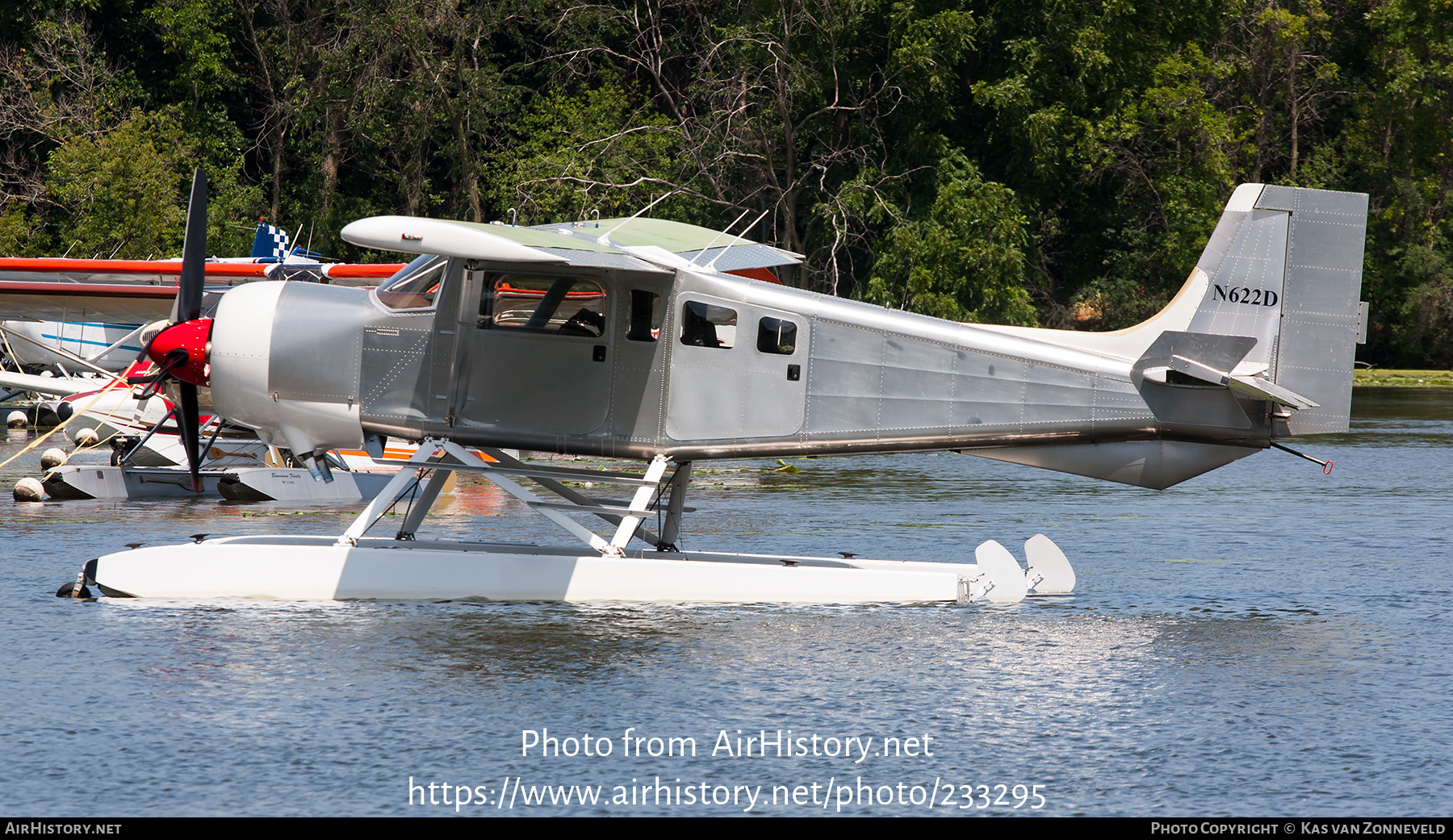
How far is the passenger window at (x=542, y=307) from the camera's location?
982cm

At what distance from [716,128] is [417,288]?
28.9 metres

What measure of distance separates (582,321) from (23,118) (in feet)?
135

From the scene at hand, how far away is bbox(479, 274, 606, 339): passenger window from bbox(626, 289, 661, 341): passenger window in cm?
21

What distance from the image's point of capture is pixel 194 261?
414 inches

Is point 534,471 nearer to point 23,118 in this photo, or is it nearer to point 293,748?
point 293,748

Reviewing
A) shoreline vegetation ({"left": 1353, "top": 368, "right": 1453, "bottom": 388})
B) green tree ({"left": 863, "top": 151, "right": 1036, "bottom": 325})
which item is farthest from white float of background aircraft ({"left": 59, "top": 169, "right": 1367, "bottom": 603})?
shoreline vegetation ({"left": 1353, "top": 368, "right": 1453, "bottom": 388})

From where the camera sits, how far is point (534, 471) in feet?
33.8

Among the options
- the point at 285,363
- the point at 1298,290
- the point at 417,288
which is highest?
the point at 1298,290

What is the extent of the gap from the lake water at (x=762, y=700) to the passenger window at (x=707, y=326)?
2.02 meters

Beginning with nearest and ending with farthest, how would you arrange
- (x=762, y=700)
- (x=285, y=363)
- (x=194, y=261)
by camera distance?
(x=762, y=700) < (x=285, y=363) < (x=194, y=261)

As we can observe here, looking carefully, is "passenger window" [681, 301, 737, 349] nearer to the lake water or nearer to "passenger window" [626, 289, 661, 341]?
"passenger window" [626, 289, 661, 341]

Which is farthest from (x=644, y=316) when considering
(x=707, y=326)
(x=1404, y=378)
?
(x=1404, y=378)

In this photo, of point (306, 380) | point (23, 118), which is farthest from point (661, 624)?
point (23, 118)

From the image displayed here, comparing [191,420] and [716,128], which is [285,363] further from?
[716,128]
